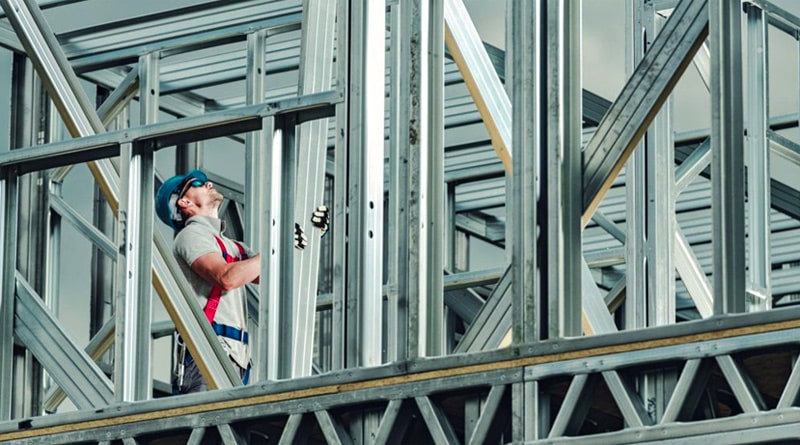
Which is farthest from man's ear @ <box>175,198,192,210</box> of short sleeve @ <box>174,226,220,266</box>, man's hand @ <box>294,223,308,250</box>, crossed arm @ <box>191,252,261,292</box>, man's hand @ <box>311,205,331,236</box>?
man's hand @ <box>311,205,331,236</box>

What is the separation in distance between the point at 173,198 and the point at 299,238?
160cm

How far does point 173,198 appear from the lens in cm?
1322

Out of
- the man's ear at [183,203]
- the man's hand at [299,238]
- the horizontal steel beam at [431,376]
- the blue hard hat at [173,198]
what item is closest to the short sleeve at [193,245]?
the man's ear at [183,203]

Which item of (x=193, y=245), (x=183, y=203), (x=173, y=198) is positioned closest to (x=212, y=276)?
(x=193, y=245)

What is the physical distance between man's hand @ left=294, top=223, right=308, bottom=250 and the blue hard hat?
1.43 metres

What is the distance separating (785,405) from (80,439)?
13.0 ft

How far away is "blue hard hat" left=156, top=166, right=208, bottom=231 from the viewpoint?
518 inches

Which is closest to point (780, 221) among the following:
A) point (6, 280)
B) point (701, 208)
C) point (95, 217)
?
point (701, 208)

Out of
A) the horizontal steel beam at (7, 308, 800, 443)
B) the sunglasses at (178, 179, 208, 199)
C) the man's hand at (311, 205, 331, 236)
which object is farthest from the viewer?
the sunglasses at (178, 179, 208, 199)

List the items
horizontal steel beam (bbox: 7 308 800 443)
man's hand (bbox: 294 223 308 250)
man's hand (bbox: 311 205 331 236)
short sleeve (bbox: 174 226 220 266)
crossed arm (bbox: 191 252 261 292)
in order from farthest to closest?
short sleeve (bbox: 174 226 220 266) < crossed arm (bbox: 191 252 261 292) < man's hand (bbox: 294 223 308 250) < man's hand (bbox: 311 205 331 236) < horizontal steel beam (bbox: 7 308 800 443)

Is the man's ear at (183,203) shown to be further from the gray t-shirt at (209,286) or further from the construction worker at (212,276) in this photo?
the gray t-shirt at (209,286)

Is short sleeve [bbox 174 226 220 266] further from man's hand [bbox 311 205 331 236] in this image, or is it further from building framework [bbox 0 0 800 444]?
man's hand [bbox 311 205 331 236]

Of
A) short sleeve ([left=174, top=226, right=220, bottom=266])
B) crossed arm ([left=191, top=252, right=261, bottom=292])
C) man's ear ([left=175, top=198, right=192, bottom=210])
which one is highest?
man's ear ([left=175, top=198, right=192, bottom=210])

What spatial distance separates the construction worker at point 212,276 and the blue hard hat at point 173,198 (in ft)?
0.18
